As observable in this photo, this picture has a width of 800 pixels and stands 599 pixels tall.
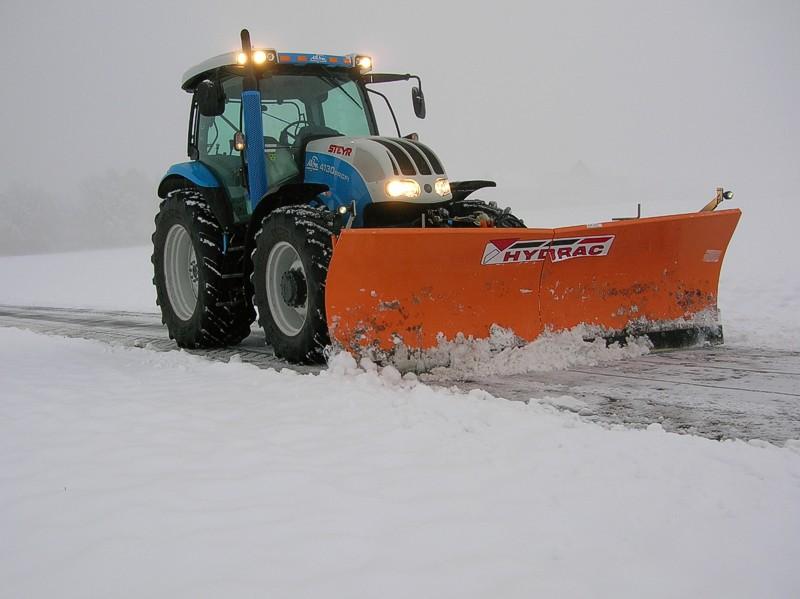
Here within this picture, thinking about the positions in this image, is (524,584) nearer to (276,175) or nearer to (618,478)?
(618,478)

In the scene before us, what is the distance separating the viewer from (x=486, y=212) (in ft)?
18.9

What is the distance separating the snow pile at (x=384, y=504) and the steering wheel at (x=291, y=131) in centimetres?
263

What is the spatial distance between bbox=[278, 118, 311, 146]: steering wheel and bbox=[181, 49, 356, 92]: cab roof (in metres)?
0.48

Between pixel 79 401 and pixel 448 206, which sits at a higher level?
pixel 448 206

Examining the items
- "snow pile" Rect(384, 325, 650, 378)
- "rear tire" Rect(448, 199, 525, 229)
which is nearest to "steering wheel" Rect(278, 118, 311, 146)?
"rear tire" Rect(448, 199, 525, 229)

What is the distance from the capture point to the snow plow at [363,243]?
4.66 m

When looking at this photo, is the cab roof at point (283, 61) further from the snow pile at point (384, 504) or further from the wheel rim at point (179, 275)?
the snow pile at point (384, 504)

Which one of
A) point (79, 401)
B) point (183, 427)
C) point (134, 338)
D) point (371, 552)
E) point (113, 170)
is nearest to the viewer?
point (371, 552)

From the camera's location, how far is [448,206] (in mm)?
5652

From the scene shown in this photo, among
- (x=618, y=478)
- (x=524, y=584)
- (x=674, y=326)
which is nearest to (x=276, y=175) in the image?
(x=674, y=326)

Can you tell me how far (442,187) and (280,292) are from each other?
55.4 inches

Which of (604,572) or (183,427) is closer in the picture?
(604,572)

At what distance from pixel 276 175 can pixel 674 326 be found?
3249 millimetres

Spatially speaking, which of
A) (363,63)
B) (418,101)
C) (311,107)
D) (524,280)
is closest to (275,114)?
(311,107)
